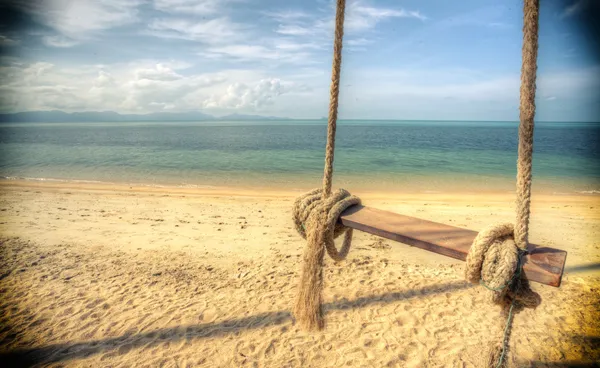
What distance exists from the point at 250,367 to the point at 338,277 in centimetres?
180

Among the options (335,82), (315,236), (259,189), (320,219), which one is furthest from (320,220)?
(259,189)

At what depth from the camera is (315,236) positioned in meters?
2.26

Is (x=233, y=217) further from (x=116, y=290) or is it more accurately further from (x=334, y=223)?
(x=334, y=223)

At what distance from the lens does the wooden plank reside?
155 cm

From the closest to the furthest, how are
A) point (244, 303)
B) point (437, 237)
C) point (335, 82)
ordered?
point (437, 237) < point (335, 82) < point (244, 303)

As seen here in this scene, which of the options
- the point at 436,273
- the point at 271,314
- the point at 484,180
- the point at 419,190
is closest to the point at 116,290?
the point at 271,314

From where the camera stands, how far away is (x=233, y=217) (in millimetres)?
7387

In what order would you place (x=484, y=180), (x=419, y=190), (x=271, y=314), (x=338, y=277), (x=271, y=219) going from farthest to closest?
(x=484, y=180)
(x=419, y=190)
(x=271, y=219)
(x=338, y=277)
(x=271, y=314)

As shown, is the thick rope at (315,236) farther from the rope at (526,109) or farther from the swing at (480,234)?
the rope at (526,109)

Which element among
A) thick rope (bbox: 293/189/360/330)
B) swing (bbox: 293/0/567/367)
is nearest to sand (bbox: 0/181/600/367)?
thick rope (bbox: 293/189/360/330)

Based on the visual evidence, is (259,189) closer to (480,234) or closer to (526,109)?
(480,234)

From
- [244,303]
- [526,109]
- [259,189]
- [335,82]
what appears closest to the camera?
[526,109]

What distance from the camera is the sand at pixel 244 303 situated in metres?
2.96

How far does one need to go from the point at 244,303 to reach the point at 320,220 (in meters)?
2.02
